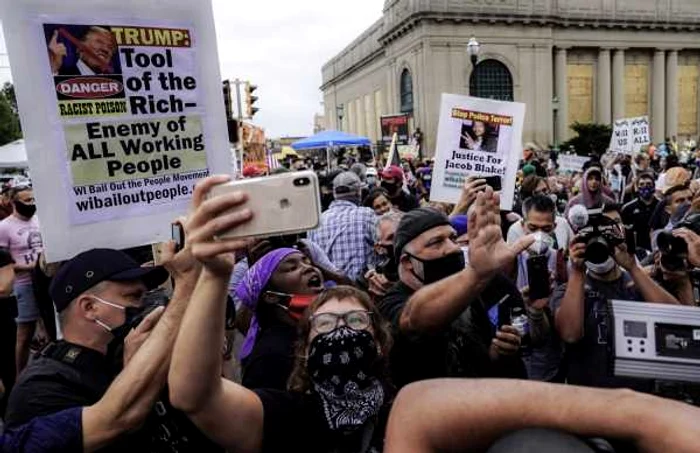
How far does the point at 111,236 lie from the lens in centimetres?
255

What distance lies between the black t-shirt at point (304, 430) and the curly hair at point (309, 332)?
7 centimetres

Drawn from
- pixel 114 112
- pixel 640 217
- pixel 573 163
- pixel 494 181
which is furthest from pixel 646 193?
pixel 114 112

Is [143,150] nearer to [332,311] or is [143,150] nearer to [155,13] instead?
[155,13]

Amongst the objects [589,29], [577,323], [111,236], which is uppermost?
[589,29]

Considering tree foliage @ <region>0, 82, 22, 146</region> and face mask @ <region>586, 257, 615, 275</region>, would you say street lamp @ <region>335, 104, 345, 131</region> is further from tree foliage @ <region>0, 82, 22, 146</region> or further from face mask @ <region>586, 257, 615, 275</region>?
face mask @ <region>586, 257, 615, 275</region>

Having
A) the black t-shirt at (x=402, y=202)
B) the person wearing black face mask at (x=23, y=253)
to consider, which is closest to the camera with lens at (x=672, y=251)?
the black t-shirt at (x=402, y=202)

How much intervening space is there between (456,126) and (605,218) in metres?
2.53

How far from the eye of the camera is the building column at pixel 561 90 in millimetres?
42562

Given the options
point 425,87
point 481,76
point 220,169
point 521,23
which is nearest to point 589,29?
point 521,23

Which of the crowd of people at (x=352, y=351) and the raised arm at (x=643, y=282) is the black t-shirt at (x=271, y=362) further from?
the raised arm at (x=643, y=282)

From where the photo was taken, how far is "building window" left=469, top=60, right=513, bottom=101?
40.2 meters

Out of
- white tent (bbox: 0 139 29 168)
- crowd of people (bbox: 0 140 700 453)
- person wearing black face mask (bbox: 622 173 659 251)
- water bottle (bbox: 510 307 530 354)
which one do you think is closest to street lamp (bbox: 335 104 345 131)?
white tent (bbox: 0 139 29 168)

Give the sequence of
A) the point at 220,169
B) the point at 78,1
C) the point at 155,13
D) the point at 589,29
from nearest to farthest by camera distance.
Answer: the point at 78,1
the point at 155,13
the point at 220,169
the point at 589,29

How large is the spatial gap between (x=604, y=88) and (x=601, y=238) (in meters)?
45.8
